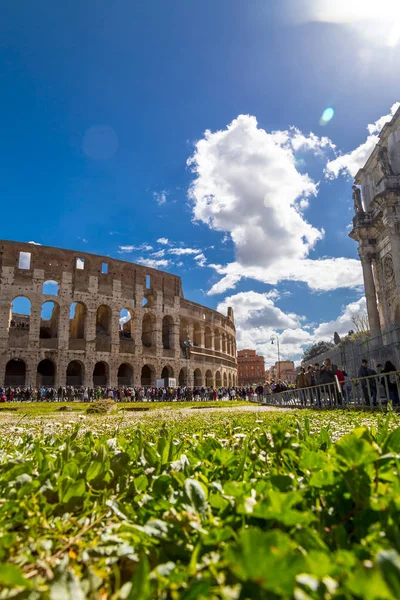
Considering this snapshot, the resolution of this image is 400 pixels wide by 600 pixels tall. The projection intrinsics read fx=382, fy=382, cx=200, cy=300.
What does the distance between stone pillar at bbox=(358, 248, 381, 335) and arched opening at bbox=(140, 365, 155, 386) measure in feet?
75.5

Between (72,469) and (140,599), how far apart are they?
931 millimetres

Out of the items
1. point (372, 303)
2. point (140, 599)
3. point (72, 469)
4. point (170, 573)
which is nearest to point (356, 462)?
point (170, 573)

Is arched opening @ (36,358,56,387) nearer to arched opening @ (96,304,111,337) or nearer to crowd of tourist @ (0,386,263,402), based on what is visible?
crowd of tourist @ (0,386,263,402)

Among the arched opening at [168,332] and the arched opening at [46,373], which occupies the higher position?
the arched opening at [168,332]

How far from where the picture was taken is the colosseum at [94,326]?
32.0 m

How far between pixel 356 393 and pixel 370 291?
1391cm

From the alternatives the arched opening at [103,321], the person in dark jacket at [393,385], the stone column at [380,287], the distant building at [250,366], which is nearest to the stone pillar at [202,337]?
the arched opening at [103,321]

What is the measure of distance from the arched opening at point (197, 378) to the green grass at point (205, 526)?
42.7 metres

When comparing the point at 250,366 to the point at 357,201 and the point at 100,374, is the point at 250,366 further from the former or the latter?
the point at 357,201

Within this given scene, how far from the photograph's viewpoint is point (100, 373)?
37.4 m

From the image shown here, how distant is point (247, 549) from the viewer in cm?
59

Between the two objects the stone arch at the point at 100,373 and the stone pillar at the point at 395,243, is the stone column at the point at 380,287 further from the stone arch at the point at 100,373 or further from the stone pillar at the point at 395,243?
the stone arch at the point at 100,373

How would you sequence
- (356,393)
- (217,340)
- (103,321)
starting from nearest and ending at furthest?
1. (356,393)
2. (103,321)
3. (217,340)

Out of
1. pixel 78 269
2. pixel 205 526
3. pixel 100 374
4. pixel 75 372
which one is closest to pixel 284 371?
pixel 100 374
